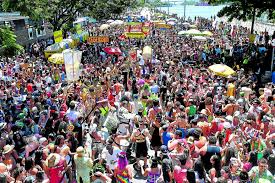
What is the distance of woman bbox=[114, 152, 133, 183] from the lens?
21.9 ft

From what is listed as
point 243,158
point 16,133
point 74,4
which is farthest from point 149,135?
point 74,4

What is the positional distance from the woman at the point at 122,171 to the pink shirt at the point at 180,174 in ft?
2.84

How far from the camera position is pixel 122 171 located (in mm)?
6695

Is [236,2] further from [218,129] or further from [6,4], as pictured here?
[218,129]

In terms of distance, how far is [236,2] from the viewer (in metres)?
23.6

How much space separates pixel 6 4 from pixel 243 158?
36.7 ft

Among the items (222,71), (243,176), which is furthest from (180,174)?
(222,71)

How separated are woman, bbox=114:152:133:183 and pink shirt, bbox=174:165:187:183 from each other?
87 cm

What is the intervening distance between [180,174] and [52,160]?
2.28 meters

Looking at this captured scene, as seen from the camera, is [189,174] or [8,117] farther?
[8,117]

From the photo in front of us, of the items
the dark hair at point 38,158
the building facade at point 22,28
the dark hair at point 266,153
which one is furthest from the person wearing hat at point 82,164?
the building facade at point 22,28

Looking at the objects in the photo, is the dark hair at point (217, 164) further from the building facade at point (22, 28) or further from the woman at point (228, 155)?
the building facade at point (22, 28)

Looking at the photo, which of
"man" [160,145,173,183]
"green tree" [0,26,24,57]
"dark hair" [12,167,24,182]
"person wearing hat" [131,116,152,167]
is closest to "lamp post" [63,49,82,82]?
"green tree" [0,26,24,57]

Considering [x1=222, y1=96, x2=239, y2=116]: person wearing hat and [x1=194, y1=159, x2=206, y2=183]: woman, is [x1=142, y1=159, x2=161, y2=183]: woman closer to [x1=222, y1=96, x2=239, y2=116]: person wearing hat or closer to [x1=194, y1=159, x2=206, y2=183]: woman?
[x1=194, y1=159, x2=206, y2=183]: woman
